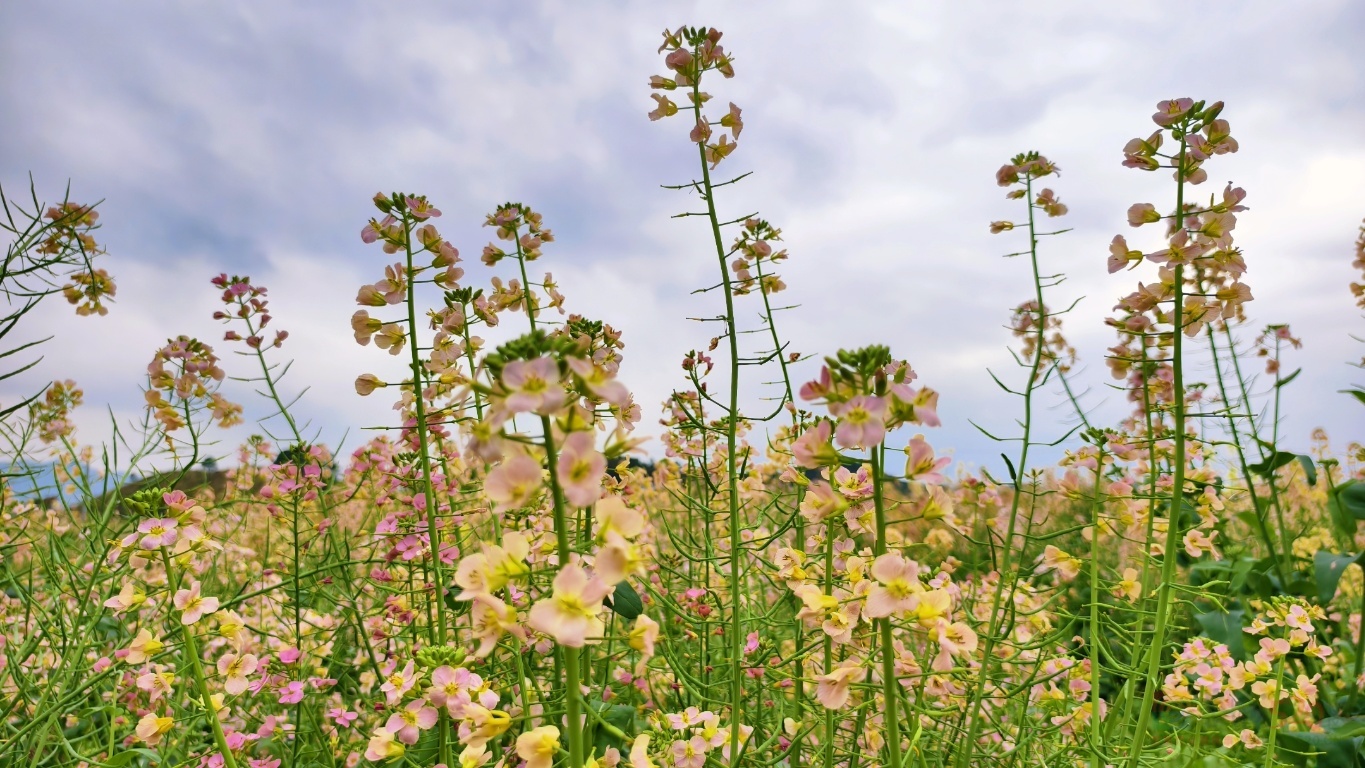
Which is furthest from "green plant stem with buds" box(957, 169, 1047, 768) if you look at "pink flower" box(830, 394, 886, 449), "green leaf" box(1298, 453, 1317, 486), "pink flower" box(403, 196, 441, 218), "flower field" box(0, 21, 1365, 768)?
"green leaf" box(1298, 453, 1317, 486)

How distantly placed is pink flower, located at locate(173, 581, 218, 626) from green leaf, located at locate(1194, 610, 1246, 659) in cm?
312

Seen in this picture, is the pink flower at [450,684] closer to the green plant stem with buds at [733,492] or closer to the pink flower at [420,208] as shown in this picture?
the green plant stem with buds at [733,492]

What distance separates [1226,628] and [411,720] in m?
2.97

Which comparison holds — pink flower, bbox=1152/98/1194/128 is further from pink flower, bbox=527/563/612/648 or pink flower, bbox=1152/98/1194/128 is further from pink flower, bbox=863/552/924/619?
pink flower, bbox=527/563/612/648

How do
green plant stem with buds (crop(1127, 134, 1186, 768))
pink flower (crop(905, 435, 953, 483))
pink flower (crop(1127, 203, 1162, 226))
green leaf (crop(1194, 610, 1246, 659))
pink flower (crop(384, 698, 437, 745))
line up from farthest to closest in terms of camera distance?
green leaf (crop(1194, 610, 1246, 659)), pink flower (crop(1127, 203, 1162, 226)), green plant stem with buds (crop(1127, 134, 1186, 768)), pink flower (crop(384, 698, 437, 745)), pink flower (crop(905, 435, 953, 483))

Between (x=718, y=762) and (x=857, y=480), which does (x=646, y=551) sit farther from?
(x=718, y=762)

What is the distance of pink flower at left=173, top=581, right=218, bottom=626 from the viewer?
1387 mm

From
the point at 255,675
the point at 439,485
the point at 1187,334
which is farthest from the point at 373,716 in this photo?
the point at 1187,334

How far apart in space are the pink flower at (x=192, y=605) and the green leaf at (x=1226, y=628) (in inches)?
123

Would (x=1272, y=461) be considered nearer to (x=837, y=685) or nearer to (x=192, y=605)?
(x=837, y=685)

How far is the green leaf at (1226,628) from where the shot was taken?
2820mm

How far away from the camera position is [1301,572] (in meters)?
3.71

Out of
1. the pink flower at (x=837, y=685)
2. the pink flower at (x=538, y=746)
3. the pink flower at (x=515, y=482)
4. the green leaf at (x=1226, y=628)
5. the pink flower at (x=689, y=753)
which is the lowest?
the green leaf at (x=1226, y=628)

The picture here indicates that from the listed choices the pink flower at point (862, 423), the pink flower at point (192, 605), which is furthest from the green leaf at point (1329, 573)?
the pink flower at point (192, 605)
